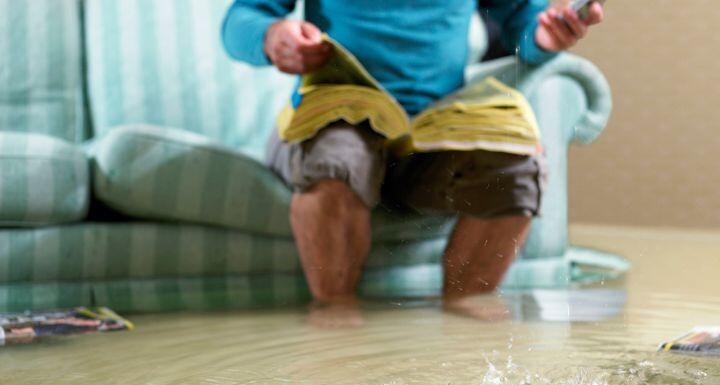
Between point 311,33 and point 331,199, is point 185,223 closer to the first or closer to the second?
point 331,199

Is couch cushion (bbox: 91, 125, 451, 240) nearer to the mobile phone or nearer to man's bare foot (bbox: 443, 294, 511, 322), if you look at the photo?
man's bare foot (bbox: 443, 294, 511, 322)

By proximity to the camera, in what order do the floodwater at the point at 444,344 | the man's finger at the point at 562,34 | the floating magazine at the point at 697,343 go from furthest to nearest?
the man's finger at the point at 562,34 < the floating magazine at the point at 697,343 < the floodwater at the point at 444,344

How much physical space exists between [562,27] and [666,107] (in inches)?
8.2

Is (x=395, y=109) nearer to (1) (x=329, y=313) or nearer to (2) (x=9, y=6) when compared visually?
(1) (x=329, y=313)

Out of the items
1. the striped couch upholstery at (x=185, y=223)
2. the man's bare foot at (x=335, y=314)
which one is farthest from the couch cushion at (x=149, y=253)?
the man's bare foot at (x=335, y=314)

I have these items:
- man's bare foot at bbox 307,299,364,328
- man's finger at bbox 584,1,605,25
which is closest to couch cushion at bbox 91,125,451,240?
man's bare foot at bbox 307,299,364,328

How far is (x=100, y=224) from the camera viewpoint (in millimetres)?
1440

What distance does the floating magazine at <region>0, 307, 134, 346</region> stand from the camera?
1191 millimetres

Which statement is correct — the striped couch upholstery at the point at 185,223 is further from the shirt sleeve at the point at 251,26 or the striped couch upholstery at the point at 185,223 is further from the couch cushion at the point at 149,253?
the shirt sleeve at the point at 251,26

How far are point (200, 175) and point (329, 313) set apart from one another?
0.29 meters

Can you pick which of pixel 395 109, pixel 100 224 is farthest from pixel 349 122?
pixel 100 224

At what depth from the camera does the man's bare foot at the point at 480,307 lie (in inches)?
51.6

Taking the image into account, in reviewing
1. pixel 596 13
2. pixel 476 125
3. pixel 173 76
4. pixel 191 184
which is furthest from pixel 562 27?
pixel 173 76

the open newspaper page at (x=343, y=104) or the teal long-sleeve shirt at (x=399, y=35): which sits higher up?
the teal long-sleeve shirt at (x=399, y=35)
